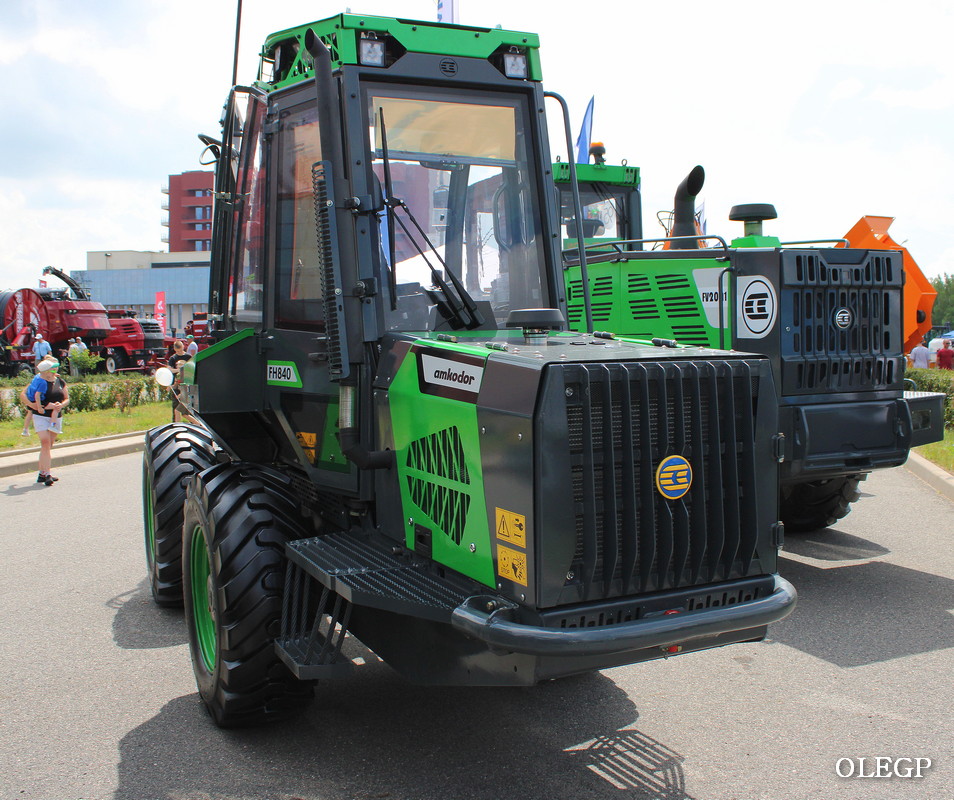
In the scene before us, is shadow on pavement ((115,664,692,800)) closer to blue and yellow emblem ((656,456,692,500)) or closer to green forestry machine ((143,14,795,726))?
green forestry machine ((143,14,795,726))

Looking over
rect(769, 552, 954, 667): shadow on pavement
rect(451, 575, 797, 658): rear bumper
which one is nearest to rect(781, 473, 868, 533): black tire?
rect(769, 552, 954, 667): shadow on pavement

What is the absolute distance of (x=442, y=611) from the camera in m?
3.39

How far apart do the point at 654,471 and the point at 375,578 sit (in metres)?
1.17

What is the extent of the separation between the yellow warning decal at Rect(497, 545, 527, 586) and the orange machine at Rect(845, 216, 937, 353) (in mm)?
8974

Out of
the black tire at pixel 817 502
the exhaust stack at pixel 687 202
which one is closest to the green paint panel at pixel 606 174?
the exhaust stack at pixel 687 202

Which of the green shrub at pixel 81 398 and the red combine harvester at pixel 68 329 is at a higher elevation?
the red combine harvester at pixel 68 329

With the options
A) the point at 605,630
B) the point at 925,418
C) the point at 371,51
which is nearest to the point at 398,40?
the point at 371,51

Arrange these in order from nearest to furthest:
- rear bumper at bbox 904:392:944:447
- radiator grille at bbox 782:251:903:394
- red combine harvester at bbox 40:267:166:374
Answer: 1. radiator grille at bbox 782:251:903:394
2. rear bumper at bbox 904:392:944:447
3. red combine harvester at bbox 40:267:166:374

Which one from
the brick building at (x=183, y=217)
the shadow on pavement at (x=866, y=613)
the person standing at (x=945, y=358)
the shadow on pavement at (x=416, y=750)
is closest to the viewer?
the shadow on pavement at (x=416, y=750)

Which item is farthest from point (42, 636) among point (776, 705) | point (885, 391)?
point (885, 391)

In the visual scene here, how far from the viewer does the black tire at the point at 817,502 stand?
8.18 m

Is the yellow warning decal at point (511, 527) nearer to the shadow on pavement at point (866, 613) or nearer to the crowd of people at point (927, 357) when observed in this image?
the shadow on pavement at point (866, 613)

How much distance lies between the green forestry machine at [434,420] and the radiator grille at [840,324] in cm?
317

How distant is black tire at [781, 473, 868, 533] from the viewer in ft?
26.8
